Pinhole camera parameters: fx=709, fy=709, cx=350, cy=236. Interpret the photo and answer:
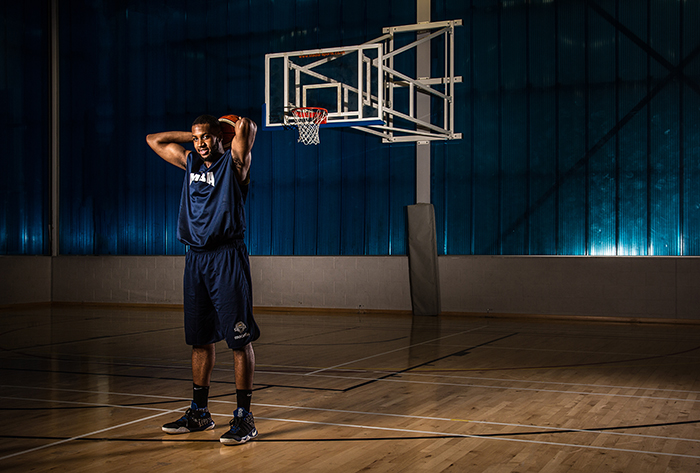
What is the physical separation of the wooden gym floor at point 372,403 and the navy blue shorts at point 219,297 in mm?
636

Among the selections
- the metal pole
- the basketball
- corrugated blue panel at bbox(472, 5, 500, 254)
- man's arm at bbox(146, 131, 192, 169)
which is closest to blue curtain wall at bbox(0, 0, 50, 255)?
the metal pole

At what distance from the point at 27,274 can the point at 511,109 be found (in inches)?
440

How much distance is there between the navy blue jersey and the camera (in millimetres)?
4305

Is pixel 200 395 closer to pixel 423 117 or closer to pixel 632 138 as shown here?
pixel 423 117

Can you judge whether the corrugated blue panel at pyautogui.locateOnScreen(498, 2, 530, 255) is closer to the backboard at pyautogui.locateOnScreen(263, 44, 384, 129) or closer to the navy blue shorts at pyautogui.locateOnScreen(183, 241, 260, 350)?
the backboard at pyautogui.locateOnScreen(263, 44, 384, 129)

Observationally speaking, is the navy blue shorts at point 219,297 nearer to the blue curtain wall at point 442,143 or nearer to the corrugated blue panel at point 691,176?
the blue curtain wall at point 442,143

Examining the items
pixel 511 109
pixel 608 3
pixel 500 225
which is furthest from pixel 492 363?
pixel 608 3

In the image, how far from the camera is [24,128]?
53.9 feet

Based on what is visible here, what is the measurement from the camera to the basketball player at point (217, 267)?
4.26 m

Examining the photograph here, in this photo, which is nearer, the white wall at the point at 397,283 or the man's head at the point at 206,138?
the man's head at the point at 206,138

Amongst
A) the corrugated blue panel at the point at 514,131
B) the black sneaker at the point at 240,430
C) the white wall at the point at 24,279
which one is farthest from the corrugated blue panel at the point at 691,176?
the white wall at the point at 24,279

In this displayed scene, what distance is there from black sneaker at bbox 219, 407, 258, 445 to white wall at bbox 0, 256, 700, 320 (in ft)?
32.0

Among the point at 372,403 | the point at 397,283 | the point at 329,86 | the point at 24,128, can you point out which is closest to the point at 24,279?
the point at 24,128

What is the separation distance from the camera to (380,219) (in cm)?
1438
